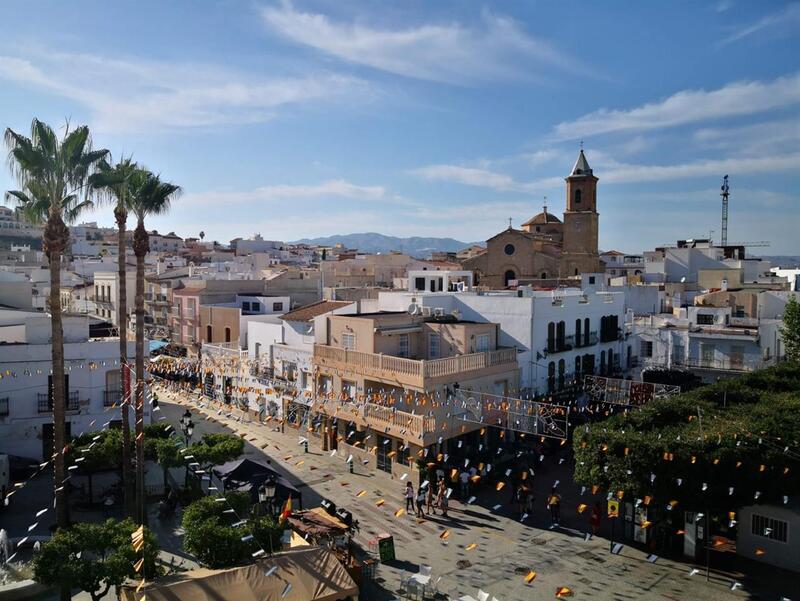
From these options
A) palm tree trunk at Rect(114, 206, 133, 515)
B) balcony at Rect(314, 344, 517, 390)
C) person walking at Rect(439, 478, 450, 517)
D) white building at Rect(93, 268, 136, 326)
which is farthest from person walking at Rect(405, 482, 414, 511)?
white building at Rect(93, 268, 136, 326)

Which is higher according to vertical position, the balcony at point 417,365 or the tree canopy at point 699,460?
the balcony at point 417,365

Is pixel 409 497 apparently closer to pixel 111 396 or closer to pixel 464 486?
pixel 464 486

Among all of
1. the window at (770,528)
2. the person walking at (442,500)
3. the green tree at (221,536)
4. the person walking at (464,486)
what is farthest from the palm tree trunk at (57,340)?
the window at (770,528)

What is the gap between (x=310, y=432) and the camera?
3173 cm

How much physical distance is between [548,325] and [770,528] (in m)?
13.3

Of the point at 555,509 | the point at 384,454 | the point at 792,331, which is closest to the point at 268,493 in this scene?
the point at 384,454

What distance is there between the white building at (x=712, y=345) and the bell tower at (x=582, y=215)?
102 feet

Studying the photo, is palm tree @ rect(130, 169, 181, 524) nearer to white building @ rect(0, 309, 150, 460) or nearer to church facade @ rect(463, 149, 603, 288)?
white building @ rect(0, 309, 150, 460)

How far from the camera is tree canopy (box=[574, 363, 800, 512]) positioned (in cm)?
1675

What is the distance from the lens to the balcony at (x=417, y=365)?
24766 mm

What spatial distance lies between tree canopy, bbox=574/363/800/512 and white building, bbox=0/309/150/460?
20700 millimetres

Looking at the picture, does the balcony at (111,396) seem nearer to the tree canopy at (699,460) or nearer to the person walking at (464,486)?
the person walking at (464,486)

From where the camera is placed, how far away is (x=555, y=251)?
67000 millimetres

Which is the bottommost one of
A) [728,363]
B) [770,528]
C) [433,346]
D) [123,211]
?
[770,528]
